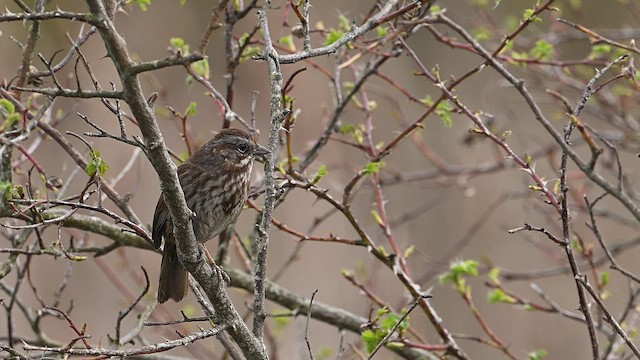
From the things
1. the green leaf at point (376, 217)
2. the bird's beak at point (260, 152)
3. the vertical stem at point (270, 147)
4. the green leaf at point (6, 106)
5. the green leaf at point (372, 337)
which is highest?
the bird's beak at point (260, 152)

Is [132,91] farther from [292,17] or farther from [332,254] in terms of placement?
[332,254]

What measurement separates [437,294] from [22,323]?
A: 4.36 meters

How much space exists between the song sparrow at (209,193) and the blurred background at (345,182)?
3219 millimetres

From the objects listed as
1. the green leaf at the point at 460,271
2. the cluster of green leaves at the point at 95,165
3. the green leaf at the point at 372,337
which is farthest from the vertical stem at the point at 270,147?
the green leaf at the point at 460,271

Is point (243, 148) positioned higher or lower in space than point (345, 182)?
lower

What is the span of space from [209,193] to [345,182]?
198 inches

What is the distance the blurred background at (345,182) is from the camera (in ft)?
26.4

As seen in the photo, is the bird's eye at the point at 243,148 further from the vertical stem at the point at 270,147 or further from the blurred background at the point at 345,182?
the blurred background at the point at 345,182

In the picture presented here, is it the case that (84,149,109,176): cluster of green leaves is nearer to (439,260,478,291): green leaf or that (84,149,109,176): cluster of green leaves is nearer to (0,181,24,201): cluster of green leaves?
(0,181,24,201): cluster of green leaves

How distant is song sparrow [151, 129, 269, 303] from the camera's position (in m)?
4.05

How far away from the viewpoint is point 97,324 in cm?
839

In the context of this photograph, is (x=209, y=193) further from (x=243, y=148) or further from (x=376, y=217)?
(x=376, y=217)

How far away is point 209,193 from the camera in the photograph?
4.09 m

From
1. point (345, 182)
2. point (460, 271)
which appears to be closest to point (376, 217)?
point (460, 271)
